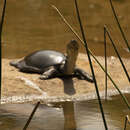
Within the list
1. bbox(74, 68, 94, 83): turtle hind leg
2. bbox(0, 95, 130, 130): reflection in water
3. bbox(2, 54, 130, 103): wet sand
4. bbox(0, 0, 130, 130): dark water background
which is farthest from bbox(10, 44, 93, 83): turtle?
bbox(0, 95, 130, 130): reflection in water

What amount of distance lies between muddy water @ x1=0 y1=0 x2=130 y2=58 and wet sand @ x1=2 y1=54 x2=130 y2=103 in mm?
1352

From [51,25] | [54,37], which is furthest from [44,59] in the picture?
[51,25]

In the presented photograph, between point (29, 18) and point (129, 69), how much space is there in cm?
439

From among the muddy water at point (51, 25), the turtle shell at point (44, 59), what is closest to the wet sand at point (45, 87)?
the turtle shell at point (44, 59)

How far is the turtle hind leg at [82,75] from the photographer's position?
6514 mm

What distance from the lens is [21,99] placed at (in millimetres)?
5562

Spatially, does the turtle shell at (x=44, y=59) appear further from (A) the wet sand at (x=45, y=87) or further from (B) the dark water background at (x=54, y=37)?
(B) the dark water background at (x=54, y=37)

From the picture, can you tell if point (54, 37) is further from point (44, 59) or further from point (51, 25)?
point (44, 59)

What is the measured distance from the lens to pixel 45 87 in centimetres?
607

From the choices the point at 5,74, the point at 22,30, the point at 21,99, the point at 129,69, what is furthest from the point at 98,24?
the point at 21,99

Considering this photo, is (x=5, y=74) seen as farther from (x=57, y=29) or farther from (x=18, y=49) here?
(x=57, y=29)

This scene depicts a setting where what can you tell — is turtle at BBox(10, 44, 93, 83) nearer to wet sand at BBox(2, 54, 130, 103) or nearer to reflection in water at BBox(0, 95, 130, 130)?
wet sand at BBox(2, 54, 130, 103)

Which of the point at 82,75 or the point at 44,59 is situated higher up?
the point at 44,59

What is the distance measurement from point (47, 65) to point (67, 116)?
2170 millimetres
